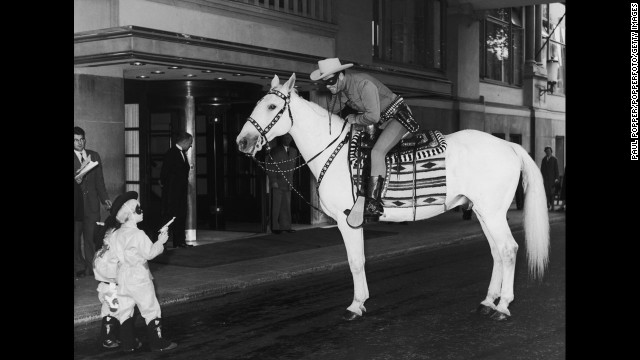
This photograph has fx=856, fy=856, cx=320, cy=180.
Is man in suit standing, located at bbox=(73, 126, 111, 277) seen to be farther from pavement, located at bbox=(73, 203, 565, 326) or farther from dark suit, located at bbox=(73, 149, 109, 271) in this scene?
pavement, located at bbox=(73, 203, 565, 326)

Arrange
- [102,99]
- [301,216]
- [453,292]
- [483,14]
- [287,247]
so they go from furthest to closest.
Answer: [483,14], [301,216], [287,247], [102,99], [453,292]

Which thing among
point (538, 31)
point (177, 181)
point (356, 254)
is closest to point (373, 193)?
point (356, 254)

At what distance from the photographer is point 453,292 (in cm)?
1042

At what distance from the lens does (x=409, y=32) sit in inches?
880

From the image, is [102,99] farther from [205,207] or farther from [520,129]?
[520,129]

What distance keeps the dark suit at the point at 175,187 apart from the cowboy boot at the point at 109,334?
6563mm

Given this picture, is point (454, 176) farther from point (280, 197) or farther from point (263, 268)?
point (280, 197)

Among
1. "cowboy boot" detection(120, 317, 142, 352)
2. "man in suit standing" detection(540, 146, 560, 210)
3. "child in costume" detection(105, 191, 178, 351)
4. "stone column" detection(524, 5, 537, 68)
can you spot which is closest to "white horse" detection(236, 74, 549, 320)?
"child in costume" detection(105, 191, 178, 351)

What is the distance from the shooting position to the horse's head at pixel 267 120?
A: 29.2 ft

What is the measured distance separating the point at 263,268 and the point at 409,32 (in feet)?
38.3

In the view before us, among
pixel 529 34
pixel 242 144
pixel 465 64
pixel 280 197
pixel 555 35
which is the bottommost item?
pixel 280 197

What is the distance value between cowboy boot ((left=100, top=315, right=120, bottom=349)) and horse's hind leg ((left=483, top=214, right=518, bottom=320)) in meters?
3.83
